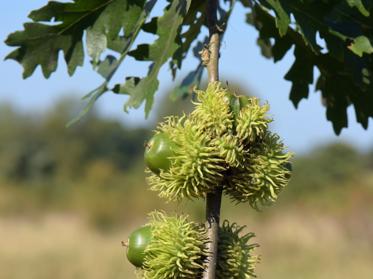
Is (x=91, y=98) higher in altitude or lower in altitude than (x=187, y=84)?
lower

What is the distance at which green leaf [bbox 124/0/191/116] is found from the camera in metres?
2.17

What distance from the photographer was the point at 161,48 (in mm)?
2221

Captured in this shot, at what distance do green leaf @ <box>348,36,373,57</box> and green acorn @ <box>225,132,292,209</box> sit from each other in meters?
0.32

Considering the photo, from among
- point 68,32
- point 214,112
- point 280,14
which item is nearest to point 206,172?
point 214,112

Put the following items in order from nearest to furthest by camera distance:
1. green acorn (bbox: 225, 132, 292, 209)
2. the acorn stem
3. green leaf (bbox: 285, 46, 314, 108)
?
the acorn stem → green acorn (bbox: 225, 132, 292, 209) → green leaf (bbox: 285, 46, 314, 108)

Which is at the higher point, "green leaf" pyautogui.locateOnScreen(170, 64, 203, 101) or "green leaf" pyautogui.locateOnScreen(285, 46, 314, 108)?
"green leaf" pyautogui.locateOnScreen(170, 64, 203, 101)

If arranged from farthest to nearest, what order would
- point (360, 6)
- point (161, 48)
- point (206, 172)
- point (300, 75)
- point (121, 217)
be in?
point (121, 217)
point (300, 75)
point (161, 48)
point (360, 6)
point (206, 172)

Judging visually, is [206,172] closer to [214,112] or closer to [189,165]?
[189,165]

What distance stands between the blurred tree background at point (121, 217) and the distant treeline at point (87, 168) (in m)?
0.07

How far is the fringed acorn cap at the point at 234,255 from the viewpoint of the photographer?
1940 mm

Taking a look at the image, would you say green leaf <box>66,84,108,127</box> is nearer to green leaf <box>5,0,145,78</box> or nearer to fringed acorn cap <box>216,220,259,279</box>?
green leaf <box>5,0,145,78</box>

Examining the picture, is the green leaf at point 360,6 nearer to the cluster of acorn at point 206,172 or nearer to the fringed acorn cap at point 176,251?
the cluster of acorn at point 206,172

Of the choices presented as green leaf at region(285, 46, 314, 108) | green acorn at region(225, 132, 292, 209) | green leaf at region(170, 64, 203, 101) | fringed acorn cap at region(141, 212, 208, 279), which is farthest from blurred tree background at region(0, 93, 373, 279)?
green leaf at region(170, 64, 203, 101)

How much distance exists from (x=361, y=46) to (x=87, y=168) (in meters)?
43.6
